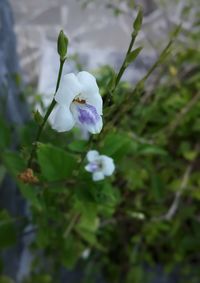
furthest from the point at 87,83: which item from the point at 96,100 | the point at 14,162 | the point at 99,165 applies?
the point at 14,162

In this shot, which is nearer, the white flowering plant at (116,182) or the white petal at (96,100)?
the white petal at (96,100)

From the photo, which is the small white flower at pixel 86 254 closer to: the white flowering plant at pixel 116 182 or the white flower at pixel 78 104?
the white flowering plant at pixel 116 182

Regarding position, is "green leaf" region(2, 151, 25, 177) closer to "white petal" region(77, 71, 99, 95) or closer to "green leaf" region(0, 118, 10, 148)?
"green leaf" region(0, 118, 10, 148)

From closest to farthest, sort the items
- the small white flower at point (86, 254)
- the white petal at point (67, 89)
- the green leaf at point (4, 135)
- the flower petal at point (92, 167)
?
the white petal at point (67, 89) < the flower petal at point (92, 167) < the green leaf at point (4, 135) < the small white flower at point (86, 254)

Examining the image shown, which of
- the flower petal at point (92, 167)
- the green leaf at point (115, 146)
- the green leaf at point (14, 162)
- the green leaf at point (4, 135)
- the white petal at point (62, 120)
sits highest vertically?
the green leaf at point (4, 135)

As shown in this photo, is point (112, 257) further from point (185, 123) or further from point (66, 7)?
point (66, 7)

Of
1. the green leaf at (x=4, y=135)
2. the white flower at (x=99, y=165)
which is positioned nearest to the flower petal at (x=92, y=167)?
the white flower at (x=99, y=165)

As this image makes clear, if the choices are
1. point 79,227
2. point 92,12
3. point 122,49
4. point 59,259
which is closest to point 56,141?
point 79,227

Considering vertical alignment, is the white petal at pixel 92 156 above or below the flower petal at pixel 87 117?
above
